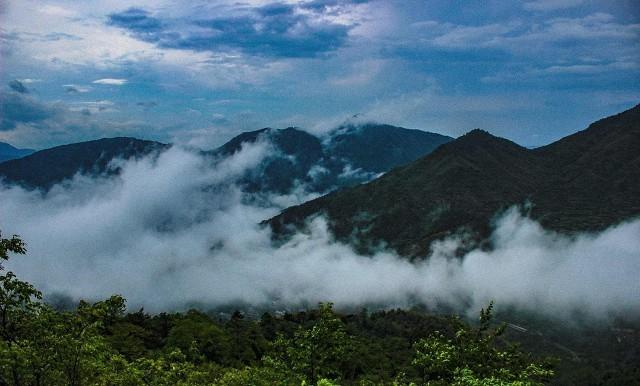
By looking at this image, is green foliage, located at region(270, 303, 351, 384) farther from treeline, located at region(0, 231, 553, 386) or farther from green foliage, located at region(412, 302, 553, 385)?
green foliage, located at region(412, 302, 553, 385)

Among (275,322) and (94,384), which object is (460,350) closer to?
(94,384)

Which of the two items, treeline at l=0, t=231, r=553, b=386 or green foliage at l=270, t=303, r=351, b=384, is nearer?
treeline at l=0, t=231, r=553, b=386

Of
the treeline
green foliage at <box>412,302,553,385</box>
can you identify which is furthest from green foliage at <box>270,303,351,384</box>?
green foliage at <box>412,302,553,385</box>

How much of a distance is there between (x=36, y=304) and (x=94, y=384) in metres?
5.47

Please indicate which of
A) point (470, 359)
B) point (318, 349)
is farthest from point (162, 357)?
point (470, 359)

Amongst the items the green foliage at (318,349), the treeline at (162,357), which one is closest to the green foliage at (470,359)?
the treeline at (162,357)

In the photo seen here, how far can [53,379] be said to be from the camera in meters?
27.1

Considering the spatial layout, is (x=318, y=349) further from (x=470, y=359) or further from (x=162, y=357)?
(x=162, y=357)

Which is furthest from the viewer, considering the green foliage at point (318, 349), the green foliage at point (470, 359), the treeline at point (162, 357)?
the green foliage at point (318, 349)

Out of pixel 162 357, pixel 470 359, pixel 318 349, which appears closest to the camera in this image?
pixel 470 359

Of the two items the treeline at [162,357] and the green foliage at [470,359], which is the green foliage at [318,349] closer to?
the treeline at [162,357]

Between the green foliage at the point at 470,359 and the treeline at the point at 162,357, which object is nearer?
the treeline at the point at 162,357

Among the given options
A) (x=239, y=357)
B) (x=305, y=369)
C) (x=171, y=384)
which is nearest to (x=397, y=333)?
(x=239, y=357)

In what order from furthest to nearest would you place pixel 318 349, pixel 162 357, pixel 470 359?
pixel 318 349, pixel 162 357, pixel 470 359
